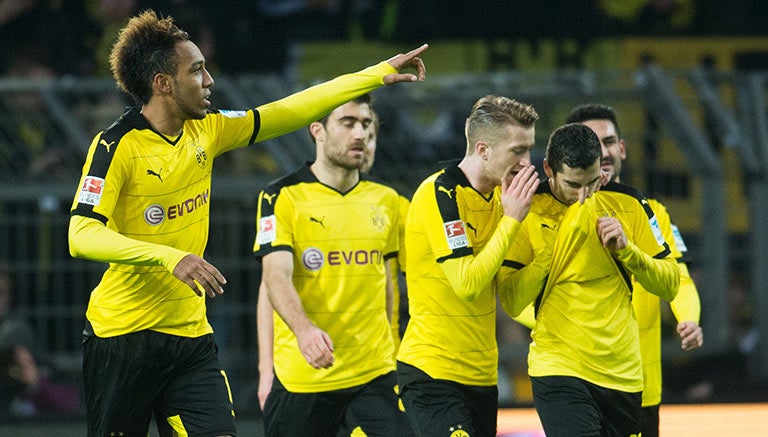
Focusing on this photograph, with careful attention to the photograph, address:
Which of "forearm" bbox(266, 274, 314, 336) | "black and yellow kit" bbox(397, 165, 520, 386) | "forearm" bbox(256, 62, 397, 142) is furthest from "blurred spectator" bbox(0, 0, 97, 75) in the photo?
"black and yellow kit" bbox(397, 165, 520, 386)

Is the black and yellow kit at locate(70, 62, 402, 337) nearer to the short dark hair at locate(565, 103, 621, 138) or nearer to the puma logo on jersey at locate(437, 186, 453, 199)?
the puma logo on jersey at locate(437, 186, 453, 199)

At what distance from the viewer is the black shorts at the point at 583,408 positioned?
201 inches

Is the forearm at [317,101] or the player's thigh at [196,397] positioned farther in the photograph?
the forearm at [317,101]

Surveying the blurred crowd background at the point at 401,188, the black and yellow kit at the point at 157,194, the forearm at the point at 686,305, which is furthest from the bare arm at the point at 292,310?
the blurred crowd background at the point at 401,188

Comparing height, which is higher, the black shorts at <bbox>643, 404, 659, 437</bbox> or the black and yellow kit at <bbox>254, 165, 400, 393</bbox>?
the black and yellow kit at <bbox>254, 165, 400, 393</bbox>

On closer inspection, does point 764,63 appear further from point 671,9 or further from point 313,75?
point 313,75

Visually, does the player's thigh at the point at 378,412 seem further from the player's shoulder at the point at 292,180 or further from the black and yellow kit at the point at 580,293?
the player's shoulder at the point at 292,180

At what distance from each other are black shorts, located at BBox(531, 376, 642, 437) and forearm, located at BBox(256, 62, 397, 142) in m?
1.38

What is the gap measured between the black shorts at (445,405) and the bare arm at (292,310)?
16.9 inches

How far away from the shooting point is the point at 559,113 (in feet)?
34.8

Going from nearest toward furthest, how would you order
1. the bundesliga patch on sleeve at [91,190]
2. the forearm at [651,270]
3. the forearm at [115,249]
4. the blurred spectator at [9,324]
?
1. the forearm at [115,249]
2. the bundesliga patch on sleeve at [91,190]
3. the forearm at [651,270]
4. the blurred spectator at [9,324]

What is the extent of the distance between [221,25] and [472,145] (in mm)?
6828

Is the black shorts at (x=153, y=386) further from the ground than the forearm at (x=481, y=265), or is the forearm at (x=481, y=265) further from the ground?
the forearm at (x=481, y=265)

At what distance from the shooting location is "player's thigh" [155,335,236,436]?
16.8 ft
